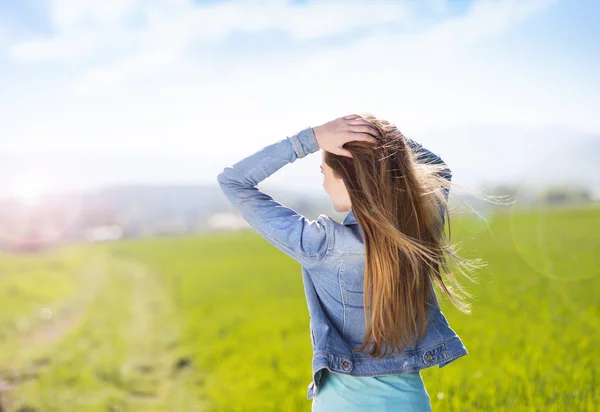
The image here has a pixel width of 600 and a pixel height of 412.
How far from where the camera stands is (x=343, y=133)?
2.33 metres

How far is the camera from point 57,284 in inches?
865

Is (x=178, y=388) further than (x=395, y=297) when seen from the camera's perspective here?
Yes

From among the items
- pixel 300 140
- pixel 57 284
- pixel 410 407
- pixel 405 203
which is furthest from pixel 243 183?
pixel 57 284

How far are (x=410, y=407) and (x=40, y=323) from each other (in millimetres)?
12877

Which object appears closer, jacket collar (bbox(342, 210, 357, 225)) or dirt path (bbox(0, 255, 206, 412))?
jacket collar (bbox(342, 210, 357, 225))

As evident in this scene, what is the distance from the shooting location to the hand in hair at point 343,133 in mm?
2328

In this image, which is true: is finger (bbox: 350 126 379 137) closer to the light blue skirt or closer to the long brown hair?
the long brown hair

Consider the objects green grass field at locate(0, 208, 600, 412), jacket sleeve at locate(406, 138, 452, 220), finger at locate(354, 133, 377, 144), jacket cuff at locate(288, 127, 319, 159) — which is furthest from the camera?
green grass field at locate(0, 208, 600, 412)

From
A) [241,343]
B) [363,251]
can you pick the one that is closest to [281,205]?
[363,251]

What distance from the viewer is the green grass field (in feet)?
21.2

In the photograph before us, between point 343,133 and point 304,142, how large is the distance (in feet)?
0.69

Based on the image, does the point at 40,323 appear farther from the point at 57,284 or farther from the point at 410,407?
the point at 410,407

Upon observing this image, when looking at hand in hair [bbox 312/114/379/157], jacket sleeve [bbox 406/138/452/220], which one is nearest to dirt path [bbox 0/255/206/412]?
jacket sleeve [bbox 406/138/452/220]

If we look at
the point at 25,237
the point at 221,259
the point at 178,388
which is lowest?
the point at 25,237
